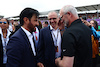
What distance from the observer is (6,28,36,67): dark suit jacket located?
1167 millimetres

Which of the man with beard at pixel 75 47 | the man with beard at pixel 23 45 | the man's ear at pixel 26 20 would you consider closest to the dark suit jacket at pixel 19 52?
the man with beard at pixel 23 45

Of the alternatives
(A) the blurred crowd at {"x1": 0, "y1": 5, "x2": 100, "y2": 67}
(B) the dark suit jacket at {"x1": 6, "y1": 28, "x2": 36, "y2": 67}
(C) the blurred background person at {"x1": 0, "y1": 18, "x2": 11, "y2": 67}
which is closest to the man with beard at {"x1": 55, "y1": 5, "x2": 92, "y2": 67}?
(A) the blurred crowd at {"x1": 0, "y1": 5, "x2": 100, "y2": 67}

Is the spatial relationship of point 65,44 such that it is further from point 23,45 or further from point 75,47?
point 23,45

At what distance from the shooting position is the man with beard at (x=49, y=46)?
6.29 feet

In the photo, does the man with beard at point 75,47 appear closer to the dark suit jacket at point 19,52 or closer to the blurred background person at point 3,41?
the dark suit jacket at point 19,52

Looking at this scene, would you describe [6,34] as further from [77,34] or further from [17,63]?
[77,34]

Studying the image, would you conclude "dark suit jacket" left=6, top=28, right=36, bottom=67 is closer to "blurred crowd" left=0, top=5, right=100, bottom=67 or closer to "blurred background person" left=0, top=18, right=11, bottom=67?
"blurred crowd" left=0, top=5, right=100, bottom=67

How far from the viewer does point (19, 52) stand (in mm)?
1198

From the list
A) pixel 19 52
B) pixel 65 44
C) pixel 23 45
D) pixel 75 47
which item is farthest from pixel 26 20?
pixel 75 47

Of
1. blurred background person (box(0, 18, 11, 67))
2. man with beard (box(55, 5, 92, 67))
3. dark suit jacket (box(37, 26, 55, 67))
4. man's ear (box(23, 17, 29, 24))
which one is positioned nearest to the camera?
man with beard (box(55, 5, 92, 67))

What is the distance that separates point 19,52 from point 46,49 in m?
0.84

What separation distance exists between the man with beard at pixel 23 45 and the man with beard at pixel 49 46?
55cm

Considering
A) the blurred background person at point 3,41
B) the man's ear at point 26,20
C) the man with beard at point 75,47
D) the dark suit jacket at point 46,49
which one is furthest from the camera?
the blurred background person at point 3,41

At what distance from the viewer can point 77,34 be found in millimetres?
1168
